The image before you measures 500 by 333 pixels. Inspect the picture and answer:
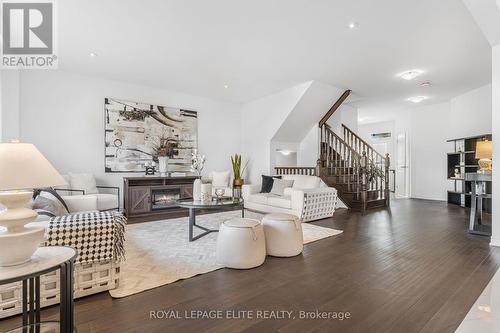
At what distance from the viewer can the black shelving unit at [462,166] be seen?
20.7 feet

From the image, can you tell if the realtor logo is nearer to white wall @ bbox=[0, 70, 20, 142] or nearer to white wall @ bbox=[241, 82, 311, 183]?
white wall @ bbox=[0, 70, 20, 142]

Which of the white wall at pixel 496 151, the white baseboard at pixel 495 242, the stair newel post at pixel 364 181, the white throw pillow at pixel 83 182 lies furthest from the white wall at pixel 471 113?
the white throw pillow at pixel 83 182

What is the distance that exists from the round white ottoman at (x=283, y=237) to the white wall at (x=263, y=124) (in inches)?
153

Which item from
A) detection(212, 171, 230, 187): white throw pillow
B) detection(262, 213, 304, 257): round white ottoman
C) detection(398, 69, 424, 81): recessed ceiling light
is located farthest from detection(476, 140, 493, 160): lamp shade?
detection(212, 171, 230, 187): white throw pillow

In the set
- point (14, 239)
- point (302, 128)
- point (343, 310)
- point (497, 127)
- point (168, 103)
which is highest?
point (168, 103)

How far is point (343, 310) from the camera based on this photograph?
188 centimetres

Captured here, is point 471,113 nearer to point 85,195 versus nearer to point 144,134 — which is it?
point 144,134

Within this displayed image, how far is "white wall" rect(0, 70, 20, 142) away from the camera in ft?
14.5

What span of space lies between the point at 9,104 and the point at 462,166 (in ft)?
33.1

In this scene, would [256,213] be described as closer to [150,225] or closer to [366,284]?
[150,225]

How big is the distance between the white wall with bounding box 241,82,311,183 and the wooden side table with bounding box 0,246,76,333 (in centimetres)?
557

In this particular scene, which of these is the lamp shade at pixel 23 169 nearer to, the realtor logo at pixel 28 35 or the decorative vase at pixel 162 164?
the realtor logo at pixel 28 35

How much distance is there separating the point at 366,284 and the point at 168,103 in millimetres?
5837

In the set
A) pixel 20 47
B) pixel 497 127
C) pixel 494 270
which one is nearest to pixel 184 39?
pixel 20 47
